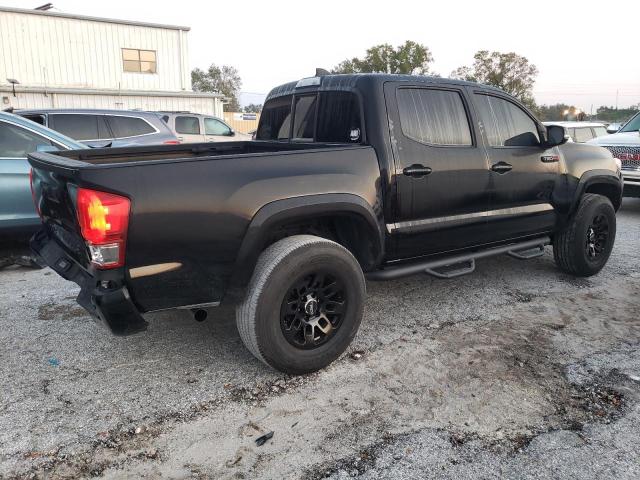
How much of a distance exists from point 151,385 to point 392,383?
144cm

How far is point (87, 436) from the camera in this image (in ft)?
8.33

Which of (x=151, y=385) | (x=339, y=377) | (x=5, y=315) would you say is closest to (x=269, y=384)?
(x=339, y=377)

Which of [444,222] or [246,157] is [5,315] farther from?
[444,222]

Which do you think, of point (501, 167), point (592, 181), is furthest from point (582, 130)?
point (501, 167)

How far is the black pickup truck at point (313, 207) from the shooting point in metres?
2.64

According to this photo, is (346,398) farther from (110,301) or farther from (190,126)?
(190,126)

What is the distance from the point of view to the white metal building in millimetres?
21453

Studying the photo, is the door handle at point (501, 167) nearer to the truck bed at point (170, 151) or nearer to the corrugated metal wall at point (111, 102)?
the truck bed at point (170, 151)

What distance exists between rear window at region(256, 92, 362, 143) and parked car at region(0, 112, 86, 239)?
2319mm

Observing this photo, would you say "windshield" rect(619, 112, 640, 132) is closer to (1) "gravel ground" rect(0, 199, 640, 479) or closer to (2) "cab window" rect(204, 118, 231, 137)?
(1) "gravel ground" rect(0, 199, 640, 479)

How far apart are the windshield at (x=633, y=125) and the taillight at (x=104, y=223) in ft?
33.1

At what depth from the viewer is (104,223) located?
2.50 meters

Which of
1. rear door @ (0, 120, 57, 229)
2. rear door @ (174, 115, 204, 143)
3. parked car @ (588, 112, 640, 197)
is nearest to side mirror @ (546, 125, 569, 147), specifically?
parked car @ (588, 112, 640, 197)

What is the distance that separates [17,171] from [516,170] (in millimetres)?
→ 4895
